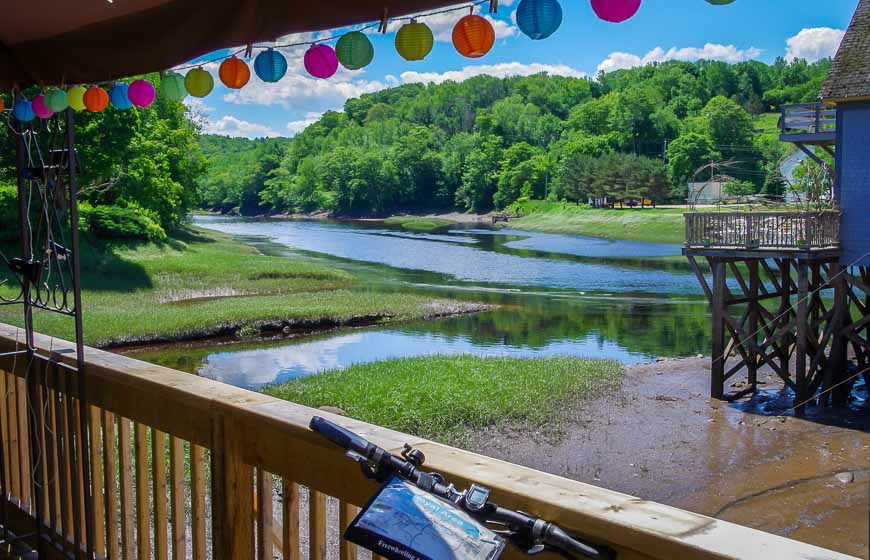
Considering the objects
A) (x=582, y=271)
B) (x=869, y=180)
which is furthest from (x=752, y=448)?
(x=582, y=271)

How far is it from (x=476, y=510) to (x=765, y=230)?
13.7 meters

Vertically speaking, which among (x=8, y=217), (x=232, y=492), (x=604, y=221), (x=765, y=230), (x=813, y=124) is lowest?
(x=604, y=221)

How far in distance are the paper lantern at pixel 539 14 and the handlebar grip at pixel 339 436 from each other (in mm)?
1145

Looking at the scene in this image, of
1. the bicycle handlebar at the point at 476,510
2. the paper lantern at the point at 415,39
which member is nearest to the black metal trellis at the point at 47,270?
the paper lantern at the point at 415,39

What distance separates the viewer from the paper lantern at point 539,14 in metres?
2.16

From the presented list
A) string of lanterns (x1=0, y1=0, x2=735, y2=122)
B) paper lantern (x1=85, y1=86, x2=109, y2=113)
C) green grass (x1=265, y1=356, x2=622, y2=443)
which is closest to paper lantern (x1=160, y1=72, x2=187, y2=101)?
string of lanterns (x1=0, y1=0, x2=735, y2=122)

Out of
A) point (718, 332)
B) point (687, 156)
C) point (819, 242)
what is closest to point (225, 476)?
point (819, 242)

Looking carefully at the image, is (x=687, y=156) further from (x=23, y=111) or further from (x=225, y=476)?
(x=225, y=476)

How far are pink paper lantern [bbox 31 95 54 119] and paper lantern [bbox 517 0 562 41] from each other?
218 centimetres

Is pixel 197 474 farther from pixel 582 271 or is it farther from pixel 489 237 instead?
pixel 489 237

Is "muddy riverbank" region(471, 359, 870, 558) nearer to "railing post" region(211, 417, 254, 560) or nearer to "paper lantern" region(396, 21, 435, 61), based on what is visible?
"railing post" region(211, 417, 254, 560)

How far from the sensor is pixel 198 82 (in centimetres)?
300

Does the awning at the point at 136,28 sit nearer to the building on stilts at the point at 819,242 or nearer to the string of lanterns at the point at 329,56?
the string of lanterns at the point at 329,56

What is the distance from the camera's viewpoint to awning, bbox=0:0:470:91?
7.50ft
